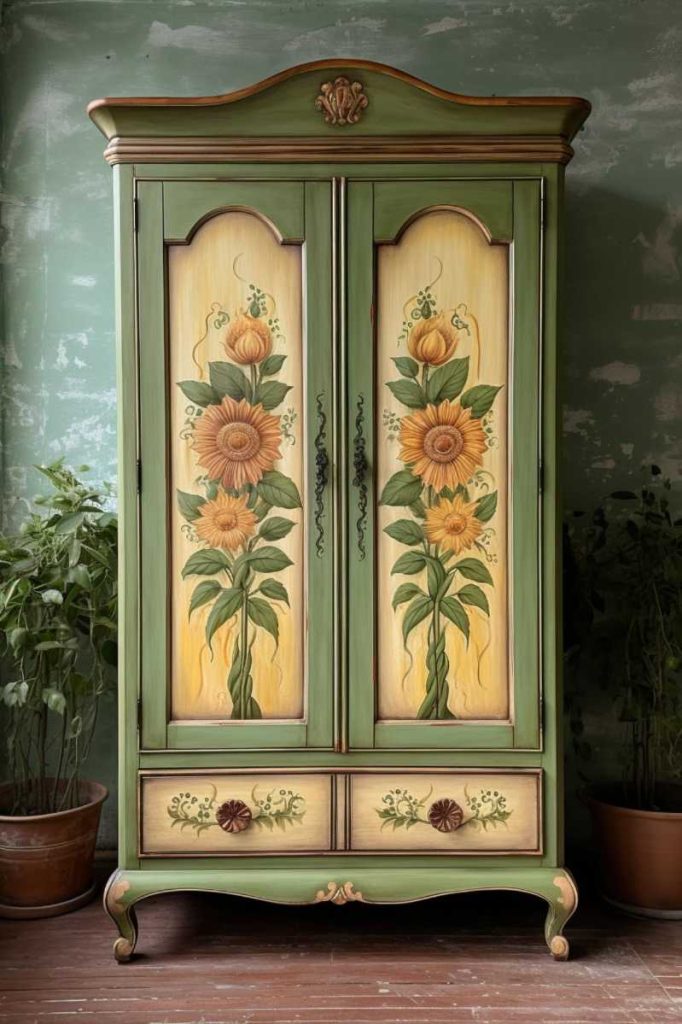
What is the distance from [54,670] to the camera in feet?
9.52

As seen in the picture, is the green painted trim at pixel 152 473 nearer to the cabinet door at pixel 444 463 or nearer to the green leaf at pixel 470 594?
the cabinet door at pixel 444 463

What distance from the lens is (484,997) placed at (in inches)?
92.4

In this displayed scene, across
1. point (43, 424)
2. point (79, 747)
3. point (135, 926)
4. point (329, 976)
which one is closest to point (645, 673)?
point (329, 976)

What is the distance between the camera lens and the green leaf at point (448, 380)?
8.27ft

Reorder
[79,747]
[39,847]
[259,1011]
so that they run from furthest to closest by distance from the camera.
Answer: [79,747]
[39,847]
[259,1011]

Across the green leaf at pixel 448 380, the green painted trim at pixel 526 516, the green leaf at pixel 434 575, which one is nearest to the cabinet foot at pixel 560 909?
the green painted trim at pixel 526 516

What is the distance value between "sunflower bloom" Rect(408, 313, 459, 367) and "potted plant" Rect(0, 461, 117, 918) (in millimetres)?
1115

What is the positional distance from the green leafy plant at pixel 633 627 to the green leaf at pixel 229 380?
3.95 ft

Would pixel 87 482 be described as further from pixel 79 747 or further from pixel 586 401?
pixel 586 401

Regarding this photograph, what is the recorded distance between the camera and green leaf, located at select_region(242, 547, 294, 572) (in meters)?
2.54

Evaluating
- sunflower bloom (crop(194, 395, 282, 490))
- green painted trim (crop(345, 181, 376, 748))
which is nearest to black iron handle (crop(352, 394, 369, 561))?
green painted trim (crop(345, 181, 376, 748))

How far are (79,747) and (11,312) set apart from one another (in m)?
1.50

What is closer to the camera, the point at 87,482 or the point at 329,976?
the point at 329,976

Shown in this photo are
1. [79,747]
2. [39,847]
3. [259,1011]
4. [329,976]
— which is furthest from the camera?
[79,747]
